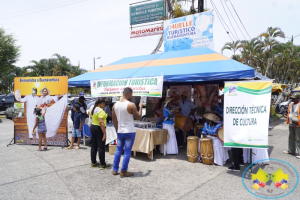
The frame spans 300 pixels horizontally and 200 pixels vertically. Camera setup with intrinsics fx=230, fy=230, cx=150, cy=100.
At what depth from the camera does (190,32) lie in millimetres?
10680

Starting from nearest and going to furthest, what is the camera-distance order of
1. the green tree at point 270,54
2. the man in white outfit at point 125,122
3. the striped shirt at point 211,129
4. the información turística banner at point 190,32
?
the man in white outfit at point 125,122, the striped shirt at point 211,129, the información turística banner at point 190,32, the green tree at point 270,54

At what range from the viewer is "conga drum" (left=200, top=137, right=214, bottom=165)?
577 cm

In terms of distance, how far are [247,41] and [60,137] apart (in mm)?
19814

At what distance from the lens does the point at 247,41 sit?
861 inches

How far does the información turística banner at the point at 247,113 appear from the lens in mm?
4652

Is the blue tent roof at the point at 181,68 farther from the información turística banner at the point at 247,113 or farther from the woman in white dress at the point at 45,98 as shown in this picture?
the woman in white dress at the point at 45,98

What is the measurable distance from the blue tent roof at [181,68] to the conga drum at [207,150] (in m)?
1.66

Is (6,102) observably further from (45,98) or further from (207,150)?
(207,150)

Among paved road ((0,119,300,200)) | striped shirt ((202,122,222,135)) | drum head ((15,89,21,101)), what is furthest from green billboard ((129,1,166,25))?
paved road ((0,119,300,200))

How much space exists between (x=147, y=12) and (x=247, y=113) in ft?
37.7

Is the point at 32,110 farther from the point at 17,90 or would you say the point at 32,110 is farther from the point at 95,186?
the point at 95,186

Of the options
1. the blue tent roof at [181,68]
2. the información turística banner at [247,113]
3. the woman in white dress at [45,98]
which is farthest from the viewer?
the woman in white dress at [45,98]

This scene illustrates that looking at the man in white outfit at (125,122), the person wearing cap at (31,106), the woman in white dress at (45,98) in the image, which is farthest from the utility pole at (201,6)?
the person wearing cap at (31,106)

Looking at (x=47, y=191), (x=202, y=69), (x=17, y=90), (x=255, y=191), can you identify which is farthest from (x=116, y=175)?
(x=17, y=90)
